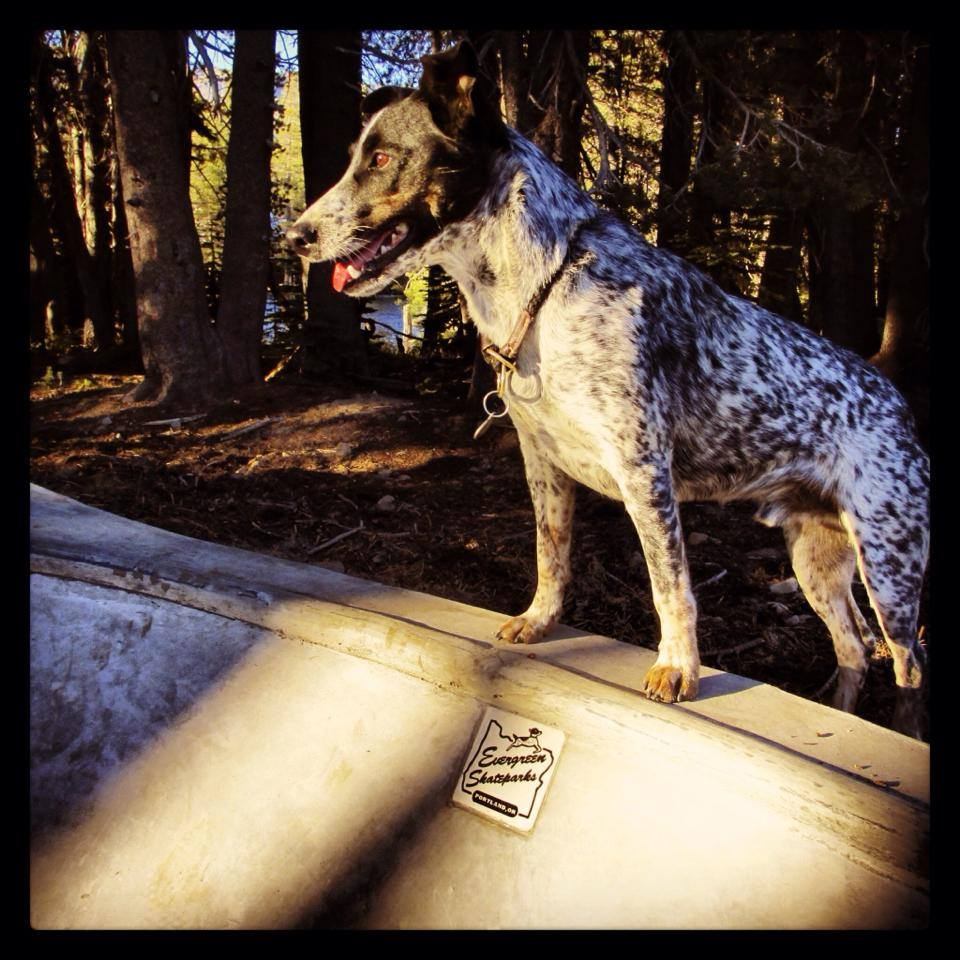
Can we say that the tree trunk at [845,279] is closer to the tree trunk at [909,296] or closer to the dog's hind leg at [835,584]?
the tree trunk at [909,296]

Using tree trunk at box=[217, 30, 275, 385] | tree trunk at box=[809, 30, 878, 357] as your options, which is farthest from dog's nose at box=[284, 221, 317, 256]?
tree trunk at box=[809, 30, 878, 357]

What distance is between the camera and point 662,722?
231 centimetres

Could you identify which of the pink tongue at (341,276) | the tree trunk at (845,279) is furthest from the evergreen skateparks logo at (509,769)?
the tree trunk at (845,279)

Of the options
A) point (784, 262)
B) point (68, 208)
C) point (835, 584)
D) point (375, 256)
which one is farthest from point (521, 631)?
point (68, 208)

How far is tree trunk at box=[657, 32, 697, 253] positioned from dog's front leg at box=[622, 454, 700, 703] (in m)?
5.05

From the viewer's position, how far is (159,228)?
7418 mm

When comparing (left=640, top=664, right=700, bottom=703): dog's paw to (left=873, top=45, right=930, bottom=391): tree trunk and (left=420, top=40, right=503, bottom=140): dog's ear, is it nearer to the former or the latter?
(left=420, top=40, right=503, bottom=140): dog's ear

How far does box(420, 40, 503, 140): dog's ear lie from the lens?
8.42 ft

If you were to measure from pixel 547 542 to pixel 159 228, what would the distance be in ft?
19.2

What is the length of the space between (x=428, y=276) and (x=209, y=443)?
572 cm

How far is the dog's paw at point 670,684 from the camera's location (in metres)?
2.68

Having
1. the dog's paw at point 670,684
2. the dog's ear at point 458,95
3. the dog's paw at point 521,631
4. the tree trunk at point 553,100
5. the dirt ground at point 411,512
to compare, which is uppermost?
the tree trunk at point 553,100

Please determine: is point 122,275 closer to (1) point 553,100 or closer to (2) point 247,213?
(2) point 247,213

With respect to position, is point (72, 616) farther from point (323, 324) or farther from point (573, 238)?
point (323, 324)
